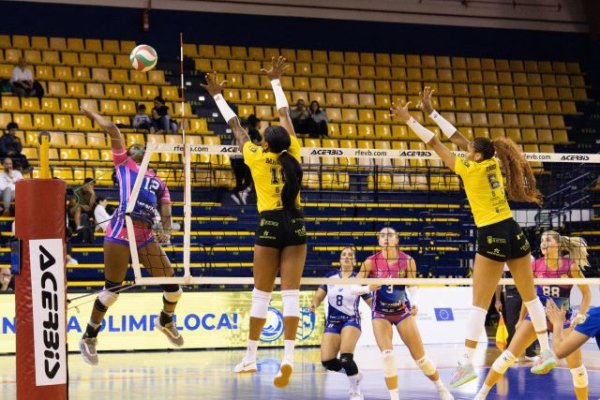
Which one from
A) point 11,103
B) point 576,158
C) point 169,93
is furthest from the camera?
point 169,93

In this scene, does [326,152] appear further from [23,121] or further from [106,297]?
[23,121]

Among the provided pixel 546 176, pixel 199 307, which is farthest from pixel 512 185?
pixel 546 176

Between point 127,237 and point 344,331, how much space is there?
3260 millimetres

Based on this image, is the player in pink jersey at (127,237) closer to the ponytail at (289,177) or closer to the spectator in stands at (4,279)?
the ponytail at (289,177)

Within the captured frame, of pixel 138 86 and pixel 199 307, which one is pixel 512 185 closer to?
pixel 199 307

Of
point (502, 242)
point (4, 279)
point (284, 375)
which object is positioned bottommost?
point (284, 375)

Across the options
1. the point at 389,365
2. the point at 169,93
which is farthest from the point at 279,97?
the point at 169,93

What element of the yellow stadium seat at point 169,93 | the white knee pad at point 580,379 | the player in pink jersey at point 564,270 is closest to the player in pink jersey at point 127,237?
the player in pink jersey at point 564,270

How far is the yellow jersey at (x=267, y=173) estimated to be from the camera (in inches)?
332

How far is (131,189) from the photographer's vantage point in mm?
9594

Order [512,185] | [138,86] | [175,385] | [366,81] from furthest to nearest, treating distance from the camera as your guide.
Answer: [366,81], [138,86], [175,385], [512,185]

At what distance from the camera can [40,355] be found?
791 cm

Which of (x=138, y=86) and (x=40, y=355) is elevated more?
(x=138, y=86)

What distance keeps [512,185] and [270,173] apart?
2292 mm
